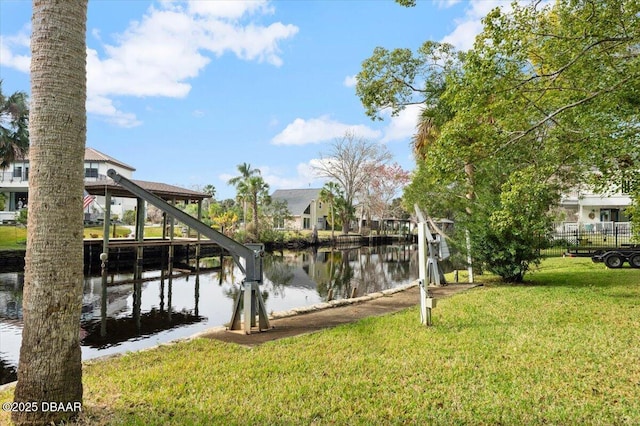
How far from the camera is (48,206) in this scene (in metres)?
3.34

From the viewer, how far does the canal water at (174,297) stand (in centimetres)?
932

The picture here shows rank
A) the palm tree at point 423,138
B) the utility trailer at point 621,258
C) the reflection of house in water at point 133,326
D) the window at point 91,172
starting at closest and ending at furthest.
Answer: the reflection of house in water at point 133,326 < the utility trailer at point 621,258 < the palm tree at point 423,138 < the window at point 91,172

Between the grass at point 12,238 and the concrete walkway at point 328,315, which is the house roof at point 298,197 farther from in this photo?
the concrete walkway at point 328,315

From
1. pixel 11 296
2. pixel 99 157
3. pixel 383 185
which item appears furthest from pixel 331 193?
pixel 11 296

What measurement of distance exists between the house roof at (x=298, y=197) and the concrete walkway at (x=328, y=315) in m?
44.2

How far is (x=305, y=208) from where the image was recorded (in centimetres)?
5653

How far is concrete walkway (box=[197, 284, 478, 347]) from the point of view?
Result: 22.5ft

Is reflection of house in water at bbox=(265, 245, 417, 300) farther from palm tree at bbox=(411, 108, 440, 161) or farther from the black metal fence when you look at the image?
the black metal fence

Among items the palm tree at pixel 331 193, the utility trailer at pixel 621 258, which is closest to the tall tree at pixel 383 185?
the palm tree at pixel 331 193

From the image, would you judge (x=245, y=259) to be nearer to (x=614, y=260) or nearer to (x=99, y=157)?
(x=614, y=260)

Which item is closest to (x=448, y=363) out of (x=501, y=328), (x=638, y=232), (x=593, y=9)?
(x=501, y=328)

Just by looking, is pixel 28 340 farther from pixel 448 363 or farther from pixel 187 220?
pixel 448 363

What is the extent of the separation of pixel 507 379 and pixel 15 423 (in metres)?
4.77

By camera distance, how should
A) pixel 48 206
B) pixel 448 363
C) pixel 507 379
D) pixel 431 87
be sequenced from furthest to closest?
pixel 431 87 < pixel 448 363 < pixel 507 379 < pixel 48 206
